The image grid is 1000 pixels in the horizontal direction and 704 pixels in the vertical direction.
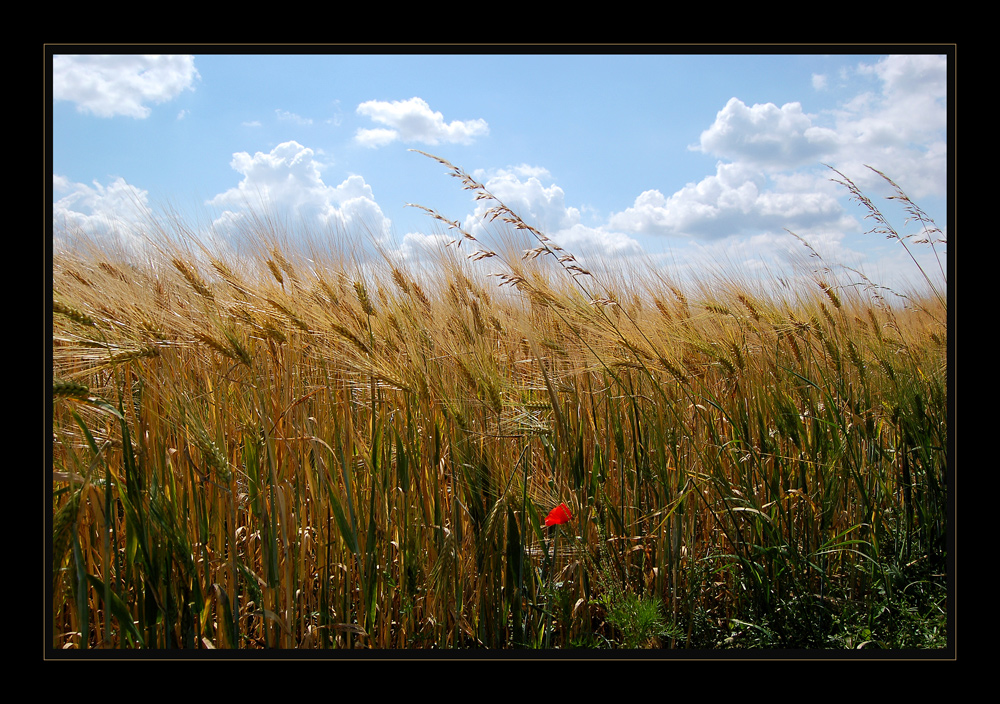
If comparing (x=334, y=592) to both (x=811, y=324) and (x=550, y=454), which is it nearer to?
(x=550, y=454)

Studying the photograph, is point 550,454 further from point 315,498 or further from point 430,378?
point 315,498

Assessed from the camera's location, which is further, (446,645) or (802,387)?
(802,387)

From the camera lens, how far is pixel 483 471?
115 centimetres

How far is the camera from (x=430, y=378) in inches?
45.0

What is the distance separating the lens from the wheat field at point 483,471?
1107 millimetres

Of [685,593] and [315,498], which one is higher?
[315,498]

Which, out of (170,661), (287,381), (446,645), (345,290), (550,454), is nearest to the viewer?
(170,661)

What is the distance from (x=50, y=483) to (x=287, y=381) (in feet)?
1.79

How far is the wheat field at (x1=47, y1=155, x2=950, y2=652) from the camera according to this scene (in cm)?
111

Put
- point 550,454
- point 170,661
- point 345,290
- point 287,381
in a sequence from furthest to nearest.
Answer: point 345,290, point 287,381, point 550,454, point 170,661

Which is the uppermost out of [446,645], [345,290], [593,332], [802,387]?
[345,290]
